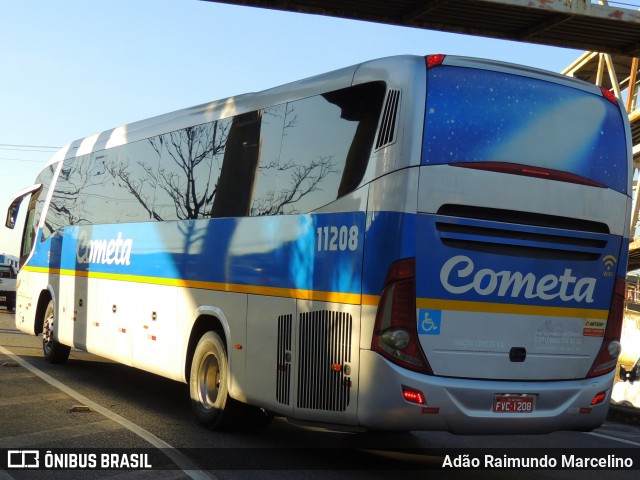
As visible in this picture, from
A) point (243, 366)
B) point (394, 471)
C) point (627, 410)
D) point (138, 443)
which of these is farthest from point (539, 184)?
point (627, 410)

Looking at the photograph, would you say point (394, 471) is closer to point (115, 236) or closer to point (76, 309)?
point (115, 236)

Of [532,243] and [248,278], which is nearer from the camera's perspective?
[532,243]

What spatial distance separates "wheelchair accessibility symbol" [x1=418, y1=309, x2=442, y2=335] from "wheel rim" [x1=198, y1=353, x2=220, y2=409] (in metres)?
3.09

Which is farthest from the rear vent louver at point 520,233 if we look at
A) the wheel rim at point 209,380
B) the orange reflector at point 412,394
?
the wheel rim at point 209,380

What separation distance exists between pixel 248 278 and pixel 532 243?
2862mm

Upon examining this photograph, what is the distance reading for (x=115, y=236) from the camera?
40.3 feet

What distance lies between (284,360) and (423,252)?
183cm

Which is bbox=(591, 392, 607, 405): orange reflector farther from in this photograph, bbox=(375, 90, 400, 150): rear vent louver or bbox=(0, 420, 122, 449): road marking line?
bbox=(0, 420, 122, 449): road marking line

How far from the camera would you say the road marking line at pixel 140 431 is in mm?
7223

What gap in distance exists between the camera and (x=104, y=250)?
12.6 meters

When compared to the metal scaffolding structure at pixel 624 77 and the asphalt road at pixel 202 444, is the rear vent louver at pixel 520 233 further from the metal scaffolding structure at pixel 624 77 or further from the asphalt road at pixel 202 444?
the metal scaffolding structure at pixel 624 77

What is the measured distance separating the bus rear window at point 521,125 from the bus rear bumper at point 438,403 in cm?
170

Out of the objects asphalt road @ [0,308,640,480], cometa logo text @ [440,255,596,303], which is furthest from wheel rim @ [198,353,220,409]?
cometa logo text @ [440,255,596,303]

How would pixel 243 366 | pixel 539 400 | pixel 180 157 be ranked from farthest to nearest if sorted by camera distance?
pixel 180 157
pixel 243 366
pixel 539 400
